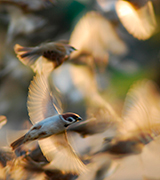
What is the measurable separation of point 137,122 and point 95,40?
0.16 metres

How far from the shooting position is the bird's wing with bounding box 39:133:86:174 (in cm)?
32

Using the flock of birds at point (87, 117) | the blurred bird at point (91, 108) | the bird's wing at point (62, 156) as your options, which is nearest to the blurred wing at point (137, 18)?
the flock of birds at point (87, 117)

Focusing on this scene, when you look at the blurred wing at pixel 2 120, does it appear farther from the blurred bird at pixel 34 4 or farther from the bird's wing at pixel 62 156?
the blurred bird at pixel 34 4

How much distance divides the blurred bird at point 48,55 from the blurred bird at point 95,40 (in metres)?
0.02

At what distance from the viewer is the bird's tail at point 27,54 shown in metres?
0.36

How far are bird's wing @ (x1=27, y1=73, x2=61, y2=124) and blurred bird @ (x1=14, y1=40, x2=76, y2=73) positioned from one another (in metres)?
0.02

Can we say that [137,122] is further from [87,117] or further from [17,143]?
[17,143]

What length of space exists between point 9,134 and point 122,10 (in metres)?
0.30

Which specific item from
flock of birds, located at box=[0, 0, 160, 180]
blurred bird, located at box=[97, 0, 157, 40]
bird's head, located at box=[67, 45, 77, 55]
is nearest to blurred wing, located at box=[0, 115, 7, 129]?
flock of birds, located at box=[0, 0, 160, 180]

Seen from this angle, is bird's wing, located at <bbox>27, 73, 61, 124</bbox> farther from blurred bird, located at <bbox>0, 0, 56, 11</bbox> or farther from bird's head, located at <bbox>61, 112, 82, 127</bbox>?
blurred bird, located at <bbox>0, 0, 56, 11</bbox>

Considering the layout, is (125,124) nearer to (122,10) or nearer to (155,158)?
(155,158)

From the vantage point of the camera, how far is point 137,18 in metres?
0.35

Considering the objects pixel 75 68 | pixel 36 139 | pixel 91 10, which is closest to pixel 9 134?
pixel 36 139

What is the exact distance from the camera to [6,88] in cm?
40
